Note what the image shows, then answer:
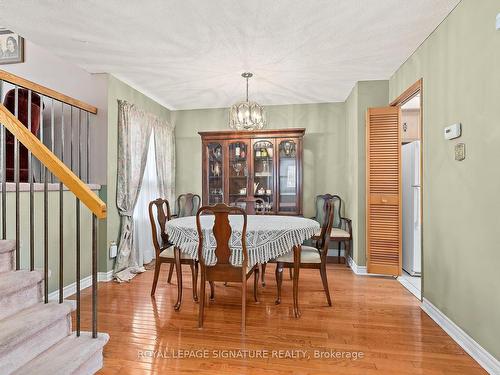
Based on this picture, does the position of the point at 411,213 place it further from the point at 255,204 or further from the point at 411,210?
the point at 255,204

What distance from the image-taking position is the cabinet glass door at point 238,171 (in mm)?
4750

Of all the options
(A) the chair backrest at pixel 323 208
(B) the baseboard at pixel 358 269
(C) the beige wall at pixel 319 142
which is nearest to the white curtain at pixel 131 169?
(C) the beige wall at pixel 319 142

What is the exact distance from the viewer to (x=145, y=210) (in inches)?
174

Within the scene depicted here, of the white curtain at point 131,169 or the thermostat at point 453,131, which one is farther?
the white curtain at point 131,169

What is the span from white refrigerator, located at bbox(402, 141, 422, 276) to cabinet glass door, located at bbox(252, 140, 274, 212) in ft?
6.03

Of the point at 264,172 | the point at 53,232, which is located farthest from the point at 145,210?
the point at 264,172

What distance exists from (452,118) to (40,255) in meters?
3.78

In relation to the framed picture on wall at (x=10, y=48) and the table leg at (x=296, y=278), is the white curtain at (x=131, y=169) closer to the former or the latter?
the framed picture on wall at (x=10, y=48)

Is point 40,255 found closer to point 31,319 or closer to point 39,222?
point 39,222

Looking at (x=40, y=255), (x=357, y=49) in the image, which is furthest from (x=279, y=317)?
(x=357, y=49)

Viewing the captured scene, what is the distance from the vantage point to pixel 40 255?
2.92 meters

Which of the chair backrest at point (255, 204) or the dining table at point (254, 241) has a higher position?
the chair backrest at point (255, 204)

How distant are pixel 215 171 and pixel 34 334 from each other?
3455mm

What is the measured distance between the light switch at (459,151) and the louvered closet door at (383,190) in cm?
143
